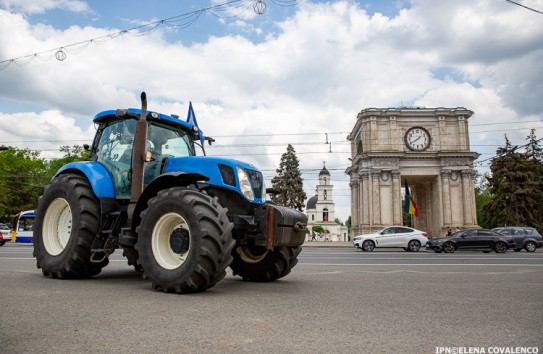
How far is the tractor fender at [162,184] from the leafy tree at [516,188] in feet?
154

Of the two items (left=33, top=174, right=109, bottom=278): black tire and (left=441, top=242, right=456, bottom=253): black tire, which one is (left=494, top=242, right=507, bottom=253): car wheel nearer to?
(left=441, top=242, right=456, bottom=253): black tire

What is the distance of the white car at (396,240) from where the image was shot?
86.1 feet

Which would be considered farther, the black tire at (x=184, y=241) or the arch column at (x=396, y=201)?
the arch column at (x=396, y=201)

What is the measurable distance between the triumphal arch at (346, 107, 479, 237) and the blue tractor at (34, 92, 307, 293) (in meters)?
40.2

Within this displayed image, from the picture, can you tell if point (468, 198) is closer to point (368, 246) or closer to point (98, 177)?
point (368, 246)

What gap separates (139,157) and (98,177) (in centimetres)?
104

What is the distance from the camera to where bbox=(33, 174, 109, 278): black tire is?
22.1 ft

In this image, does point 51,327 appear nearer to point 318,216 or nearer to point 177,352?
point 177,352

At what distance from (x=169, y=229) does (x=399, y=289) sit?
3719mm

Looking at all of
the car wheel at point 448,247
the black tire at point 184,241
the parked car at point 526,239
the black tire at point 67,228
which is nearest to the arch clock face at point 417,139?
the parked car at point 526,239

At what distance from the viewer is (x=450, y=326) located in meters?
4.01

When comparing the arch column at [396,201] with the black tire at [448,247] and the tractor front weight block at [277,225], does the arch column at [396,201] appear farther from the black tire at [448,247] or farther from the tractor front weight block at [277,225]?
the tractor front weight block at [277,225]

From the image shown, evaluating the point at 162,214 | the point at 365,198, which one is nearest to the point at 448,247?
the point at 162,214

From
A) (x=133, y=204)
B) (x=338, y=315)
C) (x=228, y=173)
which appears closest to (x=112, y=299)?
(x=133, y=204)
